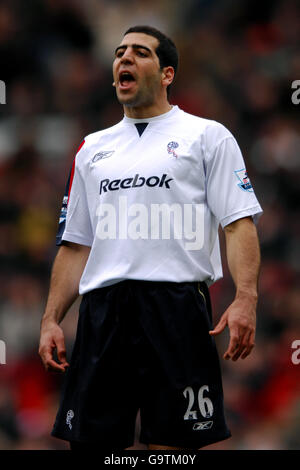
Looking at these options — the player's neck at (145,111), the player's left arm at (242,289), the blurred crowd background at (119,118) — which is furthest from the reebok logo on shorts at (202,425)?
the blurred crowd background at (119,118)

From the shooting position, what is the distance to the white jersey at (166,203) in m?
3.66

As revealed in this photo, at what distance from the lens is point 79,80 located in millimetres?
9094

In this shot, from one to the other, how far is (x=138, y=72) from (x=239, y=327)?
123cm

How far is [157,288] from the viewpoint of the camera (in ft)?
12.0

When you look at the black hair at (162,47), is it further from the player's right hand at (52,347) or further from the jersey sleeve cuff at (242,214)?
the player's right hand at (52,347)

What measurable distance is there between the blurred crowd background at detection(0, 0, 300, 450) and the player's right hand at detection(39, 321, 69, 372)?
3093mm

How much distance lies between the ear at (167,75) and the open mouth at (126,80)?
0.53 feet

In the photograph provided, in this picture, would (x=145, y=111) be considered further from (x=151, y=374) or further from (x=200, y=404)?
(x=200, y=404)

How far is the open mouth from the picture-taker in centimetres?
389

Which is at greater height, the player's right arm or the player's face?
the player's face
